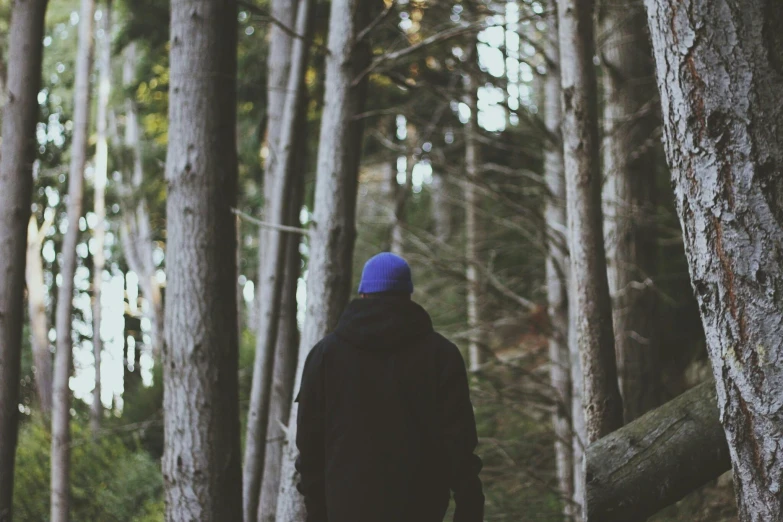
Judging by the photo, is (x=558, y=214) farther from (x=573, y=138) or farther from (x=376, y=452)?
(x=376, y=452)

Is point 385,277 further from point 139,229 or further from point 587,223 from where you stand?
point 139,229

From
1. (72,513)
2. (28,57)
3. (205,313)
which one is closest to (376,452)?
(205,313)

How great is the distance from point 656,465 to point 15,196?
15.7ft

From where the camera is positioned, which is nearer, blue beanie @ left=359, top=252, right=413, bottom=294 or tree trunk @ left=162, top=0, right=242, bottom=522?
blue beanie @ left=359, top=252, right=413, bottom=294

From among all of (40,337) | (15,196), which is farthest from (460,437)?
(40,337)

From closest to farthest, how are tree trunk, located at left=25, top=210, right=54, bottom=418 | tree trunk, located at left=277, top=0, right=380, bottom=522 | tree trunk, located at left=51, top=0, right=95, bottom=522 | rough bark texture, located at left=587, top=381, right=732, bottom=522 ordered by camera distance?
rough bark texture, located at left=587, top=381, right=732, bottom=522
tree trunk, located at left=277, top=0, right=380, bottom=522
tree trunk, located at left=51, top=0, right=95, bottom=522
tree trunk, located at left=25, top=210, right=54, bottom=418

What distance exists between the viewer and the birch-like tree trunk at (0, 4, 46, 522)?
5586 millimetres

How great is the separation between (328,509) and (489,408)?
725cm

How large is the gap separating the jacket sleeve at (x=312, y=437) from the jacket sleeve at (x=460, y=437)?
57cm

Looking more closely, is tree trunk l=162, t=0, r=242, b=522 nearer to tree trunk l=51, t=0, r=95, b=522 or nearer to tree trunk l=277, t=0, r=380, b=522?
tree trunk l=277, t=0, r=380, b=522

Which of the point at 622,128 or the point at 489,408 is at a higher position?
the point at 622,128

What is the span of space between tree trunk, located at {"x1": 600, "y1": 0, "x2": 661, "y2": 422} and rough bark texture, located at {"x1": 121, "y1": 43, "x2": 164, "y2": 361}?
50.1 feet

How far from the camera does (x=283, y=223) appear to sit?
691cm

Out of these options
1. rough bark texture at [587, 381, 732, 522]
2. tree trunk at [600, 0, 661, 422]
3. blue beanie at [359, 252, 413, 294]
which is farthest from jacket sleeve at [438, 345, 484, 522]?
tree trunk at [600, 0, 661, 422]
